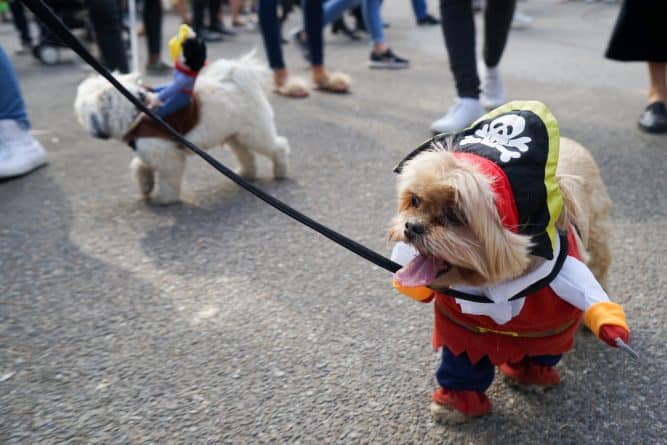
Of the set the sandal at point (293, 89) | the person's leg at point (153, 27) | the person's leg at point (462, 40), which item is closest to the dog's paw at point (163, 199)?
the person's leg at point (462, 40)

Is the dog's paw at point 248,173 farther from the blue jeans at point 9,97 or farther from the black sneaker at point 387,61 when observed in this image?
the black sneaker at point 387,61

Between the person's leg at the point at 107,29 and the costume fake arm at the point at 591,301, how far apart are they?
3821 millimetres

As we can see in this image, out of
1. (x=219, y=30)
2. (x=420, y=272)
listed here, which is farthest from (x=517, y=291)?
(x=219, y=30)

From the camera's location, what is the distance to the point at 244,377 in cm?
200

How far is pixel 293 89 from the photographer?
557cm

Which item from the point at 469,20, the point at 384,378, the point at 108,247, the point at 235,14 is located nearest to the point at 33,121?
the point at 108,247

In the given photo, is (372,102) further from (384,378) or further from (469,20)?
(384,378)

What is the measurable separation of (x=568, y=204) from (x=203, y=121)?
2.23m

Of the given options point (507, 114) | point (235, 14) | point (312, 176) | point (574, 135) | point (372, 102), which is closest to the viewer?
point (507, 114)

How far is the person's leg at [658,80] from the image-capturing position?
418 centimetres

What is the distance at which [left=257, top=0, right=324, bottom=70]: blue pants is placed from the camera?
519 centimetres

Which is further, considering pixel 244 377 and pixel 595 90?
pixel 595 90

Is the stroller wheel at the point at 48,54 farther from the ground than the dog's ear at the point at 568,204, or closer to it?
closer to it

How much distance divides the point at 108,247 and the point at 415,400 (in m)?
1.80
